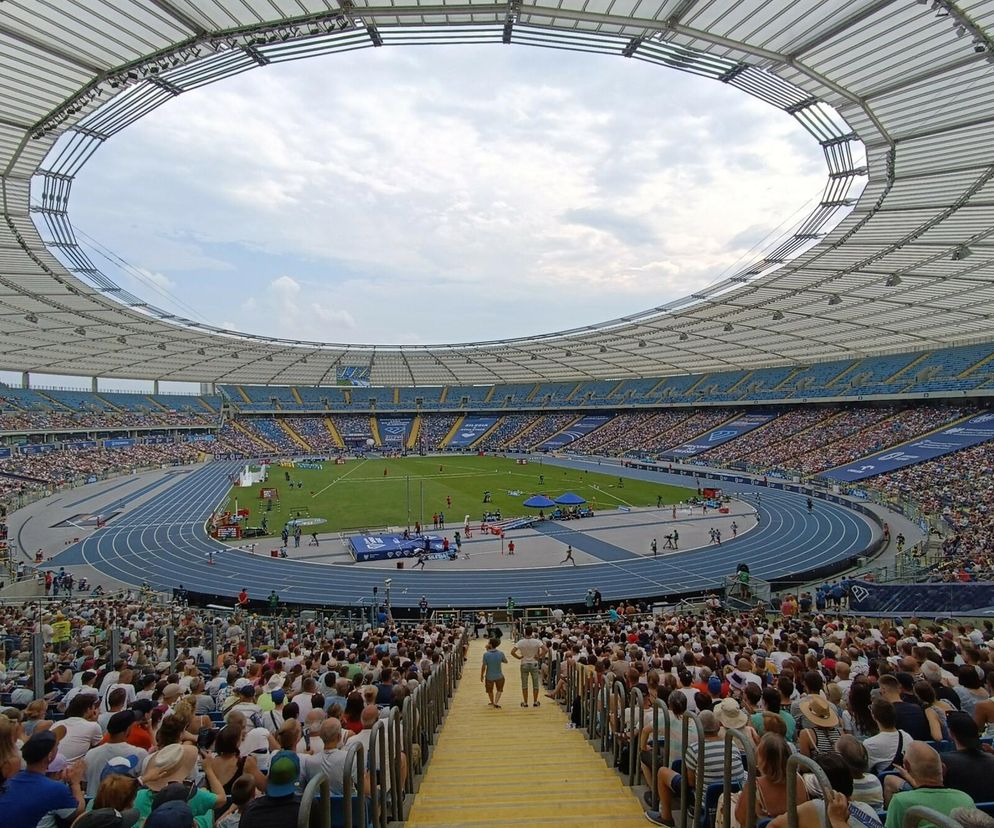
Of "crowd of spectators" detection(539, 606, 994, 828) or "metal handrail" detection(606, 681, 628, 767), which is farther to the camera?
"metal handrail" detection(606, 681, 628, 767)

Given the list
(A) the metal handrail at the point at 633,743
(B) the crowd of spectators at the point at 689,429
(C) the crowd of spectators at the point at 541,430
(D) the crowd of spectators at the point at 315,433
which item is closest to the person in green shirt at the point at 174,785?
(A) the metal handrail at the point at 633,743

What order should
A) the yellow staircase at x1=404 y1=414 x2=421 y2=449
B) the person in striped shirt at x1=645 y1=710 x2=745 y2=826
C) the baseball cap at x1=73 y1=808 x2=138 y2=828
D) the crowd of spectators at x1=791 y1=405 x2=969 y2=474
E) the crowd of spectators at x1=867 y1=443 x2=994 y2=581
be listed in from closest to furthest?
the baseball cap at x1=73 y1=808 x2=138 y2=828 → the person in striped shirt at x1=645 y1=710 x2=745 y2=826 → the crowd of spectators at x1=867 y1=443 x2=994 y2=581 → the crowd of spectators at x1=791 y1=405 x2=969 y2=474 → the yellow staircase at x1=404 y1=414 x2=421 y2=449

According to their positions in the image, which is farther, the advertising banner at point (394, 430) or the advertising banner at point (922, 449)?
the advertising banner at point (394, 430)

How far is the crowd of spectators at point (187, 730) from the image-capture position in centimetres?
315

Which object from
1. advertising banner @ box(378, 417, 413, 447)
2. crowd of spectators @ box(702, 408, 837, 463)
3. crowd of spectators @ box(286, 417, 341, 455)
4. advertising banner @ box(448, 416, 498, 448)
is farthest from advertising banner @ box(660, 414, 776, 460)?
crowd of spectators @ box(286, 417, 341, 455)

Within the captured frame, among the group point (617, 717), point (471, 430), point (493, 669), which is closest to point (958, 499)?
point (493, 669)

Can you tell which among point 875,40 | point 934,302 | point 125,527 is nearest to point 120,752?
point 875,40

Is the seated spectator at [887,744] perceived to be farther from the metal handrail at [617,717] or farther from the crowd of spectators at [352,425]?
the crowd of spectators at [352,425]

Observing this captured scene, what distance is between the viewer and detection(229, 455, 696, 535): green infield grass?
3631cm

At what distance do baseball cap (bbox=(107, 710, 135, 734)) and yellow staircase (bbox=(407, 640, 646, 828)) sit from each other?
2.38m

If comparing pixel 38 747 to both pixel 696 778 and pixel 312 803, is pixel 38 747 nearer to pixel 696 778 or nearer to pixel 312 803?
pixel 312 803

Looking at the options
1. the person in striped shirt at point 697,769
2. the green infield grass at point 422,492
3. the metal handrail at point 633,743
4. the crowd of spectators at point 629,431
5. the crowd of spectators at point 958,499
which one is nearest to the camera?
the person in striped shirt at point 697,769

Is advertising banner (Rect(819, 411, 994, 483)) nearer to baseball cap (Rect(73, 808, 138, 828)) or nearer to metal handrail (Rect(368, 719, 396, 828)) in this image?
metal handrail (Rect(368, 719, 396, 828))

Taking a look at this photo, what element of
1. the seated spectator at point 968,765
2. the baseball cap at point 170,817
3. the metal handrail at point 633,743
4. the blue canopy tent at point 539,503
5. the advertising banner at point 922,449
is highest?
the advertising banner at point 922,449
